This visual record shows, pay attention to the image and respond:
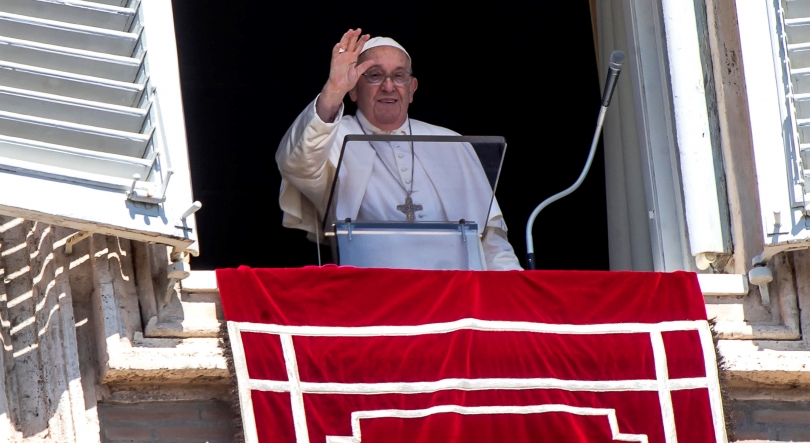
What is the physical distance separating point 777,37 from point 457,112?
3245mm

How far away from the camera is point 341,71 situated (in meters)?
5.03

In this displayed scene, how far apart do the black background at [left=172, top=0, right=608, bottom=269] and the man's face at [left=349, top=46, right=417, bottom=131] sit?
1907 mm

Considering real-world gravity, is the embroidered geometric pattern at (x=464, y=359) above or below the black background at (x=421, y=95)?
below

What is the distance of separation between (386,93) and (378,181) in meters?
0.44

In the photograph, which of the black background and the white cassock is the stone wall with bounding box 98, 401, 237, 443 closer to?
the white cassock

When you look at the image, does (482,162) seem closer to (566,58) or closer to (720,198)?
(720,198)

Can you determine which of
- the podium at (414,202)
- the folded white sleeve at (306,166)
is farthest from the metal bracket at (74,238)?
the folded white sleeve at (306,166)

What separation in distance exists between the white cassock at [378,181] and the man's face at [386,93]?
0.23 metres

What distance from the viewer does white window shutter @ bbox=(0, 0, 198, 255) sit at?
14.3 feet

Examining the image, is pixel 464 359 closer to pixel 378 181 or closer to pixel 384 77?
pixel 378 181

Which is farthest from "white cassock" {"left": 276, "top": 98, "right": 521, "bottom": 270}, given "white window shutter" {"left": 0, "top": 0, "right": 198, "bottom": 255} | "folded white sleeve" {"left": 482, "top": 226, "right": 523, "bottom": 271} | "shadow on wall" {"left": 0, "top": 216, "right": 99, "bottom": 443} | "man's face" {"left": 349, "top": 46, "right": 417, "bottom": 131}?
"shadow on wall" {"left": 0, "top": 216, "right": 99, "bottom": 443}

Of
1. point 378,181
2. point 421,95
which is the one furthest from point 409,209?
point 421,95

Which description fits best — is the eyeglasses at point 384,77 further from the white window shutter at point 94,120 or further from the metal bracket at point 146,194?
the metal bracket at point 146,194

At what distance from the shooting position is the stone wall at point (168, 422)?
4523 mm
